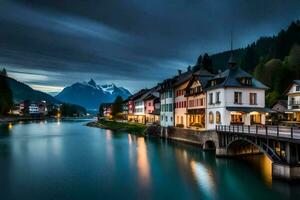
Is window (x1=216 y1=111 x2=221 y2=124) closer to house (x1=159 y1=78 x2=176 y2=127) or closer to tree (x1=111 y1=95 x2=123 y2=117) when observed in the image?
house (x1=159 y1=78 x2=176 y2=127)

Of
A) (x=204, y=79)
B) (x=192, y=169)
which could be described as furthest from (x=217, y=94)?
(x=192, y=169)

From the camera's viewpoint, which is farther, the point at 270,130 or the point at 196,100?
the point at 196,100

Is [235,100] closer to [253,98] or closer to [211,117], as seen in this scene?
[253,98]

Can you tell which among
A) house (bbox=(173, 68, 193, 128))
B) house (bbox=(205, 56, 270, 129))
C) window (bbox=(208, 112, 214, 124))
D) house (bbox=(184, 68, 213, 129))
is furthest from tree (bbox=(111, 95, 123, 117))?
house (bbox=(205, 56, 270, 129))

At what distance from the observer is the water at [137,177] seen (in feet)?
88.1

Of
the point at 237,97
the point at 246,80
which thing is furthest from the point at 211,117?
the point at 246,80

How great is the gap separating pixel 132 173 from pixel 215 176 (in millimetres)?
9977

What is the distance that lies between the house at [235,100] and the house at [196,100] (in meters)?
5.25

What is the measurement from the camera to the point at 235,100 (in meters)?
49.7

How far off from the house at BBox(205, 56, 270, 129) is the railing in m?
5.34

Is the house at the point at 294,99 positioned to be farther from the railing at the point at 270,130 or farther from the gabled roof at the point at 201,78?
the railing at the point at 270,130

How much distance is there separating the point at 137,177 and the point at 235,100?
79.5 feet

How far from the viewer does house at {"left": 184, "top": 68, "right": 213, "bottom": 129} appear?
193ft

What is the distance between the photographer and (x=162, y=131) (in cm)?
7512
